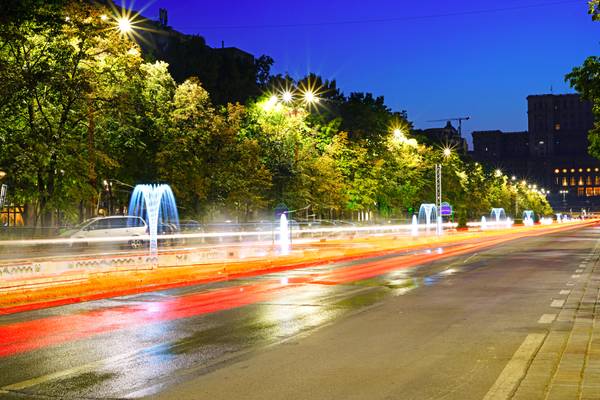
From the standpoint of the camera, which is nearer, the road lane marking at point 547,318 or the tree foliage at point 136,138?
the road lane marking at point 547,318

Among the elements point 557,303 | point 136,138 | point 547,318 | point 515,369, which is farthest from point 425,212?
point 515,369

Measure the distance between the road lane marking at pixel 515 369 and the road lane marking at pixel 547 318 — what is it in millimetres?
1288

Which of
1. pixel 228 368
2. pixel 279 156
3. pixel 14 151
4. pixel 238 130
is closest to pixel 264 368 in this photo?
pixel 228 368

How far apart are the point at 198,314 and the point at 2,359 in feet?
15.0

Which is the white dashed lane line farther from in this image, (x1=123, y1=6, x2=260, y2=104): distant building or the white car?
(x1=123, y1=6, x2=260, y2=104): distant building

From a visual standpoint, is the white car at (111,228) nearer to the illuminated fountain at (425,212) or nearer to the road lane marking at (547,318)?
the road lane marking at (547,318)

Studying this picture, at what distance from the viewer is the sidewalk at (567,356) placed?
7103 mm

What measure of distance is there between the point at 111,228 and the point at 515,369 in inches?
1295

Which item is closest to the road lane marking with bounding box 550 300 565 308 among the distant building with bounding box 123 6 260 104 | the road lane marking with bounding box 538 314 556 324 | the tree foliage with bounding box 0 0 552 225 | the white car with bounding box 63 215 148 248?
the road lane marking with bounding box 538 314 556 324

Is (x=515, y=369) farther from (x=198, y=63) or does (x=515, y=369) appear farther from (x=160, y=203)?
(x=198, y=63)

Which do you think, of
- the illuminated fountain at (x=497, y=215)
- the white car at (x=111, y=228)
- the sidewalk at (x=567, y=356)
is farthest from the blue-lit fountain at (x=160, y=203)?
the illuminated fountain at (x=497, y=215)

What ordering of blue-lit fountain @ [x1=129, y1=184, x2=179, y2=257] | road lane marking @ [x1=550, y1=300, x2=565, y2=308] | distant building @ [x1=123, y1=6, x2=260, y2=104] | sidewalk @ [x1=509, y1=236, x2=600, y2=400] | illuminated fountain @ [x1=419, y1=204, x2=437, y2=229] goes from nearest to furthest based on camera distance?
sidewalk @ [x1=509, y1=236, x2=600, y2=400], road lane marking @ [x1=550, y1=300, x2=565, y2=308], blue-lit fountain @ [x1=129, y1=184, x2=179, y2=257], distant building @ [x1=123, y1=6, x2=260, y2=104], illuminated fountain @ [x1=419, y1=204, x2=437, y2=229]

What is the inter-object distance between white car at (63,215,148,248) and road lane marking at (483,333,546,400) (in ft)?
94.5

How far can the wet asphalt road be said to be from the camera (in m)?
7.64
